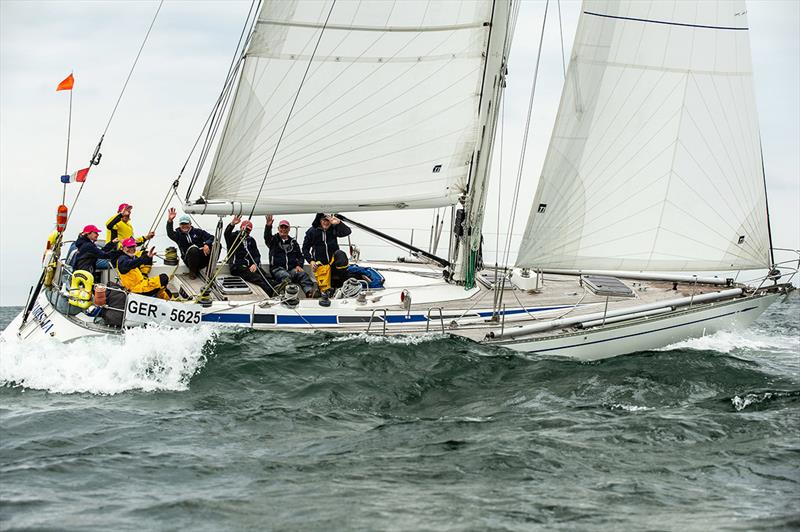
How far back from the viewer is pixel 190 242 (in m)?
14.3

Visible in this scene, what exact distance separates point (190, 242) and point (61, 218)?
2000 millimetres

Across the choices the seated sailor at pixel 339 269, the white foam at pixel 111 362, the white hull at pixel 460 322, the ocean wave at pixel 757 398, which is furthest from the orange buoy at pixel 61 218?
the ocean wave at pixel 757 398

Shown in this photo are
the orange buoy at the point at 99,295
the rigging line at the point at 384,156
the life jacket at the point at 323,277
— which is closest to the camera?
the orange buoy at the point at 99,295

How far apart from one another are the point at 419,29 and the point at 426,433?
686 centimetres

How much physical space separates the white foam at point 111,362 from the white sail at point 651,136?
5.35m

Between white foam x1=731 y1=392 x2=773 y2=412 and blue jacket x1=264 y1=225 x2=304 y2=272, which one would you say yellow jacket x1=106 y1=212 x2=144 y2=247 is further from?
white foam x1=731 y1=392 x2=773 y2=412

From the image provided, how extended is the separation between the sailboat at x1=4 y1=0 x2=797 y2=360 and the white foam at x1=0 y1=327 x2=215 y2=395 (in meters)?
0.99

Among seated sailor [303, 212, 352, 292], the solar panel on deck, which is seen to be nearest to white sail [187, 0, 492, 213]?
seated sailor [303, 212, 352, 292]

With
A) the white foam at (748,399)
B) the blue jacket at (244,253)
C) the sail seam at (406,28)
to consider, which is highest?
the sail seam at (406,28)

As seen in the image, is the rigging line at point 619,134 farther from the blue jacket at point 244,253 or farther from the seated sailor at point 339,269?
the blue jacket at point 244,253

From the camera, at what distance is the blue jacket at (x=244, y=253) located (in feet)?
45.5

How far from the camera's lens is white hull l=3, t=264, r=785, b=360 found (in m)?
12.1

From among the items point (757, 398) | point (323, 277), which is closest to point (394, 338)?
point (323, 277)

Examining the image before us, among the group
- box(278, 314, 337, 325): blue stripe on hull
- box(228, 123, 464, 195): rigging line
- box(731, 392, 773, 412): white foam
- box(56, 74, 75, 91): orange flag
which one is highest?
box(56, 74, 75, 91): orange flag
